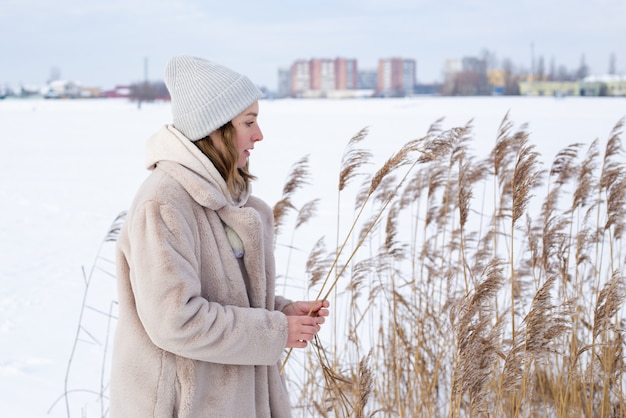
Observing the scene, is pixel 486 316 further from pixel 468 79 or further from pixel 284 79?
pixel 284 79

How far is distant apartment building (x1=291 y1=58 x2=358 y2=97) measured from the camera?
123 metres

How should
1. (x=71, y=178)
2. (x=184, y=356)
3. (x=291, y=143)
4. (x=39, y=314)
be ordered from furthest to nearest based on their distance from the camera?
(x=291, y=143), (x=71, y=178), (x=39, y=314), (x=184, y=356)

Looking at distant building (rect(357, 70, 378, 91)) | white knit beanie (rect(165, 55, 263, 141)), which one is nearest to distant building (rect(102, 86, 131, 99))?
distant building (rect(357, 70, 378, 91))

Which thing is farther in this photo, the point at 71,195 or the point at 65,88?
the point at 65,88

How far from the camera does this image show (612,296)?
256 centimetres

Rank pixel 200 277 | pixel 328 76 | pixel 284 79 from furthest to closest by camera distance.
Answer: pixel 284 79
pixel 328 76
pixel 200 277

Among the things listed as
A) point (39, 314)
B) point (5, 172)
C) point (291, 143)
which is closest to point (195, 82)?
point (39, 314)

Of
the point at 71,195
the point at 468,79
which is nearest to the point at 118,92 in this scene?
the point at 468,79

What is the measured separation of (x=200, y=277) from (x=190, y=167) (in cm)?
26

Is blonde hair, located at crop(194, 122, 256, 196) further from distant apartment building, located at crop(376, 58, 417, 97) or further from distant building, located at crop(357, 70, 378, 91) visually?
distant building, located at crop(357, 70, 378, 91)

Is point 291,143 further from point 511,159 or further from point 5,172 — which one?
point 511,159

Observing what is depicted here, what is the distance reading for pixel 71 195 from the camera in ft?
39.4

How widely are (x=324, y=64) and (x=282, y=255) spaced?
397 feet

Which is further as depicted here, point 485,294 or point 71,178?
point 71,178
